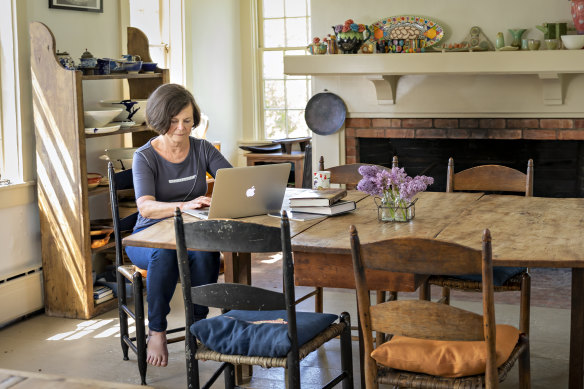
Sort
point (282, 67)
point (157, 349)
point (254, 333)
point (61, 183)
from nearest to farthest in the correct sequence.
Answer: point (254, 333) < point (157, 349) < point (61, 183) < point (282, 67)

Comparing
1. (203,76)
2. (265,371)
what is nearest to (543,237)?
(265,371)

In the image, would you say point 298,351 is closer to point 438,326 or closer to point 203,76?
point 438,326

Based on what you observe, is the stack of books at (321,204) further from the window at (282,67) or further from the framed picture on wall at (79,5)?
the window at (282,67)

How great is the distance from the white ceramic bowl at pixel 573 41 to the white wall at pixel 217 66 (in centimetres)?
294

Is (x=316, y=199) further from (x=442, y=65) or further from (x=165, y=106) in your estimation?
(x=442, y=65)

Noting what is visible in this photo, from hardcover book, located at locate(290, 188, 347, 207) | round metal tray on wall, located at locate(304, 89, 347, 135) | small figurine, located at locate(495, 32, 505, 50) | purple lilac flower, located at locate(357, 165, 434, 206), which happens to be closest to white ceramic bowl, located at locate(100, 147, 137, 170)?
round metal tray on wall, located at locate(304, 89, 347, 135)

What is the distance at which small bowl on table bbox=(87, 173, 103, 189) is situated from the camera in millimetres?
4449

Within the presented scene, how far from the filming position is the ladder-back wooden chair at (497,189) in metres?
3.15

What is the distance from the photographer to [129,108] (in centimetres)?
475

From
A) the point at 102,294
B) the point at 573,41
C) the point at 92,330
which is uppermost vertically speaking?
the point at 573,41

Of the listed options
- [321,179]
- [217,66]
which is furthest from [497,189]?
[217,66]

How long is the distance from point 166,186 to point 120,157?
4.28 feet

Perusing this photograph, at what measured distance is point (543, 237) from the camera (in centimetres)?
271

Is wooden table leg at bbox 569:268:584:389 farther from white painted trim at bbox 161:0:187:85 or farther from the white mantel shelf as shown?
white painted trim at bbox 161:0:187:85
